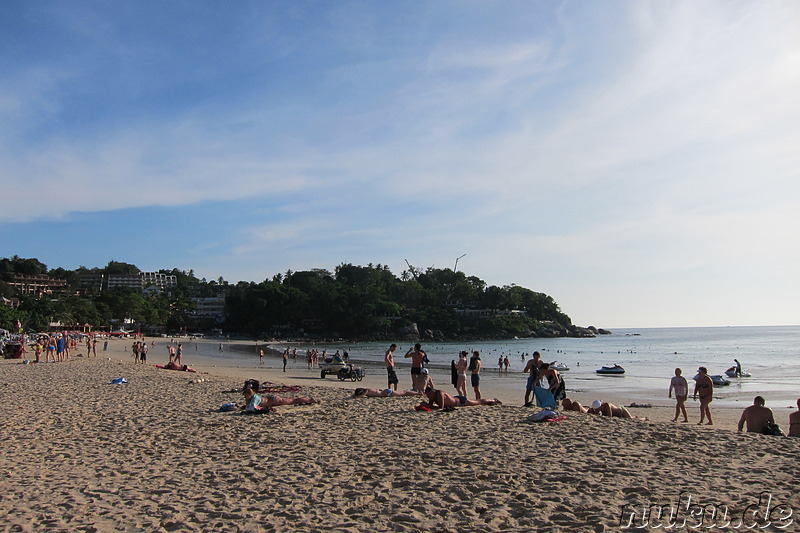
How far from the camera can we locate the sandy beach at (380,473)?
5.44 m

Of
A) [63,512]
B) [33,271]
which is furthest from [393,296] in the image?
[63,512]

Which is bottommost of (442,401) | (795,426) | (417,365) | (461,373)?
(795,426)

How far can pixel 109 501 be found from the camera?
6.06 metres

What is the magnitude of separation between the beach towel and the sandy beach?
0.95 metres

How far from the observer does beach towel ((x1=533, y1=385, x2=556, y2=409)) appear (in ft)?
40.1

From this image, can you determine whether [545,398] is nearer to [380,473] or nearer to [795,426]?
[795,426]

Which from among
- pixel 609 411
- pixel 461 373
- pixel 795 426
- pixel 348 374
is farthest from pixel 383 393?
pixel 348 374

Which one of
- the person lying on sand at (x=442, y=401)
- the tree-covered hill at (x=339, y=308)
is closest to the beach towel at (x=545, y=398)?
the person lying on sand at (x=442, y=401)

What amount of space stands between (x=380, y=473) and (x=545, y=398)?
A: 6.29 meters

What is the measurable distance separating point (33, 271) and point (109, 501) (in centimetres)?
18451

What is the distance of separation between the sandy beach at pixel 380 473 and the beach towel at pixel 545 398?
3.10 ft

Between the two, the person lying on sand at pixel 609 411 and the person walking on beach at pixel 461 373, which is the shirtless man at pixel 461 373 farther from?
the person lying on sand at pixel 609 411

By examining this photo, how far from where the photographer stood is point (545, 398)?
1234cm

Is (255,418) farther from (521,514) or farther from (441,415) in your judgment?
(521,514)
